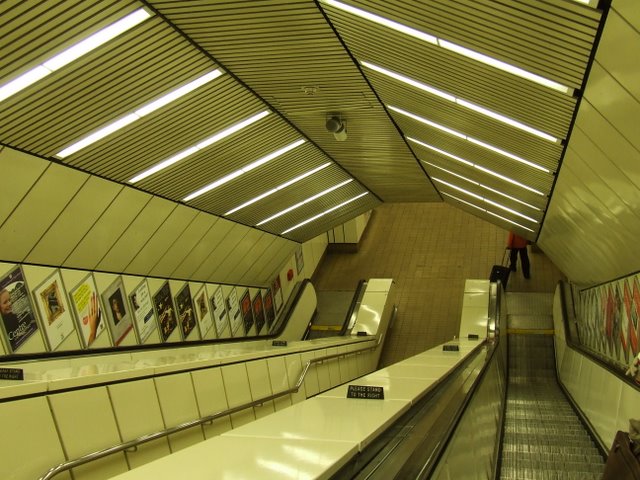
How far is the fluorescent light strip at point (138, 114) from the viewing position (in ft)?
23.6

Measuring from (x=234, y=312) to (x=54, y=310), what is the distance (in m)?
6.27

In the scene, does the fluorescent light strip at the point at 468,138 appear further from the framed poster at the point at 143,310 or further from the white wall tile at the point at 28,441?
the white wall tile at the point at 28,441

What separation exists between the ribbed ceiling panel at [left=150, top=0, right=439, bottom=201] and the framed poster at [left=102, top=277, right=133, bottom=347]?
3346 millimetres

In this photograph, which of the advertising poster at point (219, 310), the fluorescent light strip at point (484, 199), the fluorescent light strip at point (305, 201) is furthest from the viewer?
the fluorescent light strip at point (305, 201)

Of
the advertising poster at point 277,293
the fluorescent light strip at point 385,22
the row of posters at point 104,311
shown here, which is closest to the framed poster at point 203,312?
the row of posters at point 104,311

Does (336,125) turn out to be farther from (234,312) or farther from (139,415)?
(234,312)

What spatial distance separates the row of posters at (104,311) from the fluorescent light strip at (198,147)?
155 centimetres

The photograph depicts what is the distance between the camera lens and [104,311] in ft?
30.6

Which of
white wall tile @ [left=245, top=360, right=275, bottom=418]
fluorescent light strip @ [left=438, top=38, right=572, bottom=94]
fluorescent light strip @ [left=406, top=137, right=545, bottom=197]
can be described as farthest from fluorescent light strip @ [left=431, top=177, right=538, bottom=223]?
fluorescent light strip @ [left=438, top=38, right=572, bottom=94]

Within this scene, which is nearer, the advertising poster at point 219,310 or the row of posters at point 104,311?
the row of posters at point 104,311

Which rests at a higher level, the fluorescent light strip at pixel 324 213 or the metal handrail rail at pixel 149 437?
the fluorescent light strip at pixel 324 213

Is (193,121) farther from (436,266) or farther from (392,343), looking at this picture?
(436,266)

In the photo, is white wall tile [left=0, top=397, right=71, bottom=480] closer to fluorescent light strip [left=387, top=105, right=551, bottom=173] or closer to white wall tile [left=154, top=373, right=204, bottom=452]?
white wall tile [left=154, top=373, right=204, bottom=452]

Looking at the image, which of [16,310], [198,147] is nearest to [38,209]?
[16,310]
